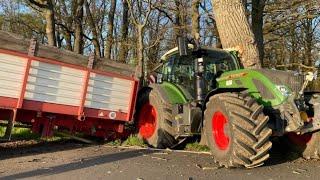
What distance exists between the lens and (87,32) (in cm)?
3228

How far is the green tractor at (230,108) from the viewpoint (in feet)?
24.8

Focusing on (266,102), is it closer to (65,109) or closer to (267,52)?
(65,109)

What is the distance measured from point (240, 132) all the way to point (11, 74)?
4399 millimetres

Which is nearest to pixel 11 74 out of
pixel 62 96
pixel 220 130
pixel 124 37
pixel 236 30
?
pixel 62 96

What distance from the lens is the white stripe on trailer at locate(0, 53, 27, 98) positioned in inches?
360

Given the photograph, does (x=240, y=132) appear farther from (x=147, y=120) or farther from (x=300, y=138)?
(x=147, y=120)

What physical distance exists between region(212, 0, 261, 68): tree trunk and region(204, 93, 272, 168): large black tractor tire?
321 cm

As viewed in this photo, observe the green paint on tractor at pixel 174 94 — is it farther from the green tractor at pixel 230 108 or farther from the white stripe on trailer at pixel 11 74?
the white stripe on trailer at pixel 11 74

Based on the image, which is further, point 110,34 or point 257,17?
point 110,34

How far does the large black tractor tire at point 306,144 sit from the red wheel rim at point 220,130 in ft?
4.37

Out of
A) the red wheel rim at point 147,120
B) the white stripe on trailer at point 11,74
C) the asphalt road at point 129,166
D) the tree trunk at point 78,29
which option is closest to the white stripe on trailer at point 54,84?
the white stripe on trailer at point 11,74

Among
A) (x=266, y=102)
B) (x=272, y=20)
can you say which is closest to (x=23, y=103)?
(x=266, y=102)

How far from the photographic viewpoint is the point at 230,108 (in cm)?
788

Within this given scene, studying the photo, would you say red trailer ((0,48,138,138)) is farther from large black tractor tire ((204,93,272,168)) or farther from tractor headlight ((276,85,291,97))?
tractor headlight ((276,85,291,97))
